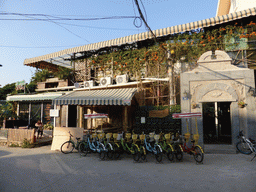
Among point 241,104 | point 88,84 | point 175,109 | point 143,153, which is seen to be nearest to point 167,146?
point 143,153

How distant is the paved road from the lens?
5.00m

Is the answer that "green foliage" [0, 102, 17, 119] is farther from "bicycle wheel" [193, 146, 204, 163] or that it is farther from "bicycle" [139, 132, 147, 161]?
"bicycle wheel" [193, 146, 204, 163]

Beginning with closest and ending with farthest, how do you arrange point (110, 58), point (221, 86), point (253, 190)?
point (253, 190)
point (221, 86)
point (110, 58)

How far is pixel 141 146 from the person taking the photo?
25.9 feet

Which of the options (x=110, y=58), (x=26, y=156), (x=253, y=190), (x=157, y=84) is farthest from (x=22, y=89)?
(x=253, y=190)

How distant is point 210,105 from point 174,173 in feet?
23.7

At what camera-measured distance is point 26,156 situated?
8.79 metres

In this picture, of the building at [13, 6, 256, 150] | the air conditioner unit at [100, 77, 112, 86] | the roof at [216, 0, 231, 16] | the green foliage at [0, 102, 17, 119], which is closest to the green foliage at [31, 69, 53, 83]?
the building at [13, 6, 256, 150]

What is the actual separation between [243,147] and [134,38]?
372 inches

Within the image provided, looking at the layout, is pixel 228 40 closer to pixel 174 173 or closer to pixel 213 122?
pixel 213 122

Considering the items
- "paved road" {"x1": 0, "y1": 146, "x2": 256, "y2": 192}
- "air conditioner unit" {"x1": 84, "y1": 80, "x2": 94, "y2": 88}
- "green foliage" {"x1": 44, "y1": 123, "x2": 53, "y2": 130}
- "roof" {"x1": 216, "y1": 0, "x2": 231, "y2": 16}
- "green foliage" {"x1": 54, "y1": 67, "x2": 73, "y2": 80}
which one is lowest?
"paved road" {"x1": 0, "y1": 146, "x2": 256, "y2": 192}

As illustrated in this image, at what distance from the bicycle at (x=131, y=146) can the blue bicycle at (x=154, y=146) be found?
0.53 m

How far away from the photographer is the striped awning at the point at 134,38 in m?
11.3

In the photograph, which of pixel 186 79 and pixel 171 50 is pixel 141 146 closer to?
pixel 186 79
